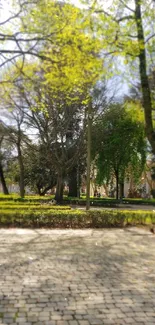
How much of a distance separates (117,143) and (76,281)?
2616cm

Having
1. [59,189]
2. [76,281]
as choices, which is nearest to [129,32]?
[76,281]

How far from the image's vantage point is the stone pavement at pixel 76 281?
428 centimetres

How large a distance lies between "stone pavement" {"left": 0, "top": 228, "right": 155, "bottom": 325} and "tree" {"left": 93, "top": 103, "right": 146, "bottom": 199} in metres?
21.8

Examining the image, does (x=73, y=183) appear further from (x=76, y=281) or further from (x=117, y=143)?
(x=76, y=281)

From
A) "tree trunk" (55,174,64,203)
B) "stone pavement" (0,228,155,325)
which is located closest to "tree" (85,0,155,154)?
"stone pavement" (0,228,155,325)

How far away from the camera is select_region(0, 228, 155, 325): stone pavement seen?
428cm

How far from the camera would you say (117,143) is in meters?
31.5

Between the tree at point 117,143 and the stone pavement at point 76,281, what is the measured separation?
21786 millimetres

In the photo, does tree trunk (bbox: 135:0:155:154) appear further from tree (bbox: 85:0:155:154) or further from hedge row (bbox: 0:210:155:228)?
hedge row (bbox: 0:210:155:228)

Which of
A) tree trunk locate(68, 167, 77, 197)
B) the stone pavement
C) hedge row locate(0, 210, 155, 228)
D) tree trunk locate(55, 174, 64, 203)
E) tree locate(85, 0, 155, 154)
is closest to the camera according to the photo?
the stone pavement

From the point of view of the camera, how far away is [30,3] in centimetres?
1050

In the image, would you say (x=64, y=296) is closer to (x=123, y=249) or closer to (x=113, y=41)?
(x=123, y=249)

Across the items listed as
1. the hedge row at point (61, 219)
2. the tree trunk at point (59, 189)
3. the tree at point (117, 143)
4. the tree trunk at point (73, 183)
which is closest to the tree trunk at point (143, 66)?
the hedge row at point (61, 219)

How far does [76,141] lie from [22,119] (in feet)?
15.6
